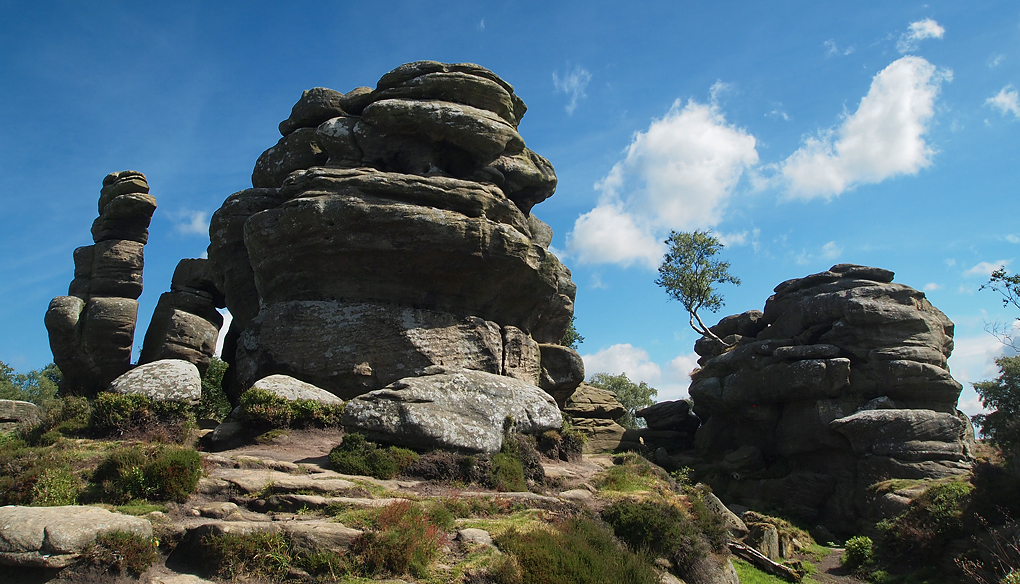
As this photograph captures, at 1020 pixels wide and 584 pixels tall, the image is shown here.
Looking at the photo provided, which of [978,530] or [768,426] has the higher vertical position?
[768,426]

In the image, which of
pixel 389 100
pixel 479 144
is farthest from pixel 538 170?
pixel 389 100

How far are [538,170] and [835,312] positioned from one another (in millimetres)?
19450

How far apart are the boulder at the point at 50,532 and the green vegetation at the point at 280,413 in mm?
6588

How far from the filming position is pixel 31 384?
6700cm

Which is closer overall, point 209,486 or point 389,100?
point 209,486

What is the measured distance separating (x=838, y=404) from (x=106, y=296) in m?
35.4

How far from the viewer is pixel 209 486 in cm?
1019

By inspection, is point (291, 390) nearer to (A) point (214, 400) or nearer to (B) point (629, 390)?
(A) point (214, 400)

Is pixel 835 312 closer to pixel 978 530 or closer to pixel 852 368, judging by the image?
pixel 852 368

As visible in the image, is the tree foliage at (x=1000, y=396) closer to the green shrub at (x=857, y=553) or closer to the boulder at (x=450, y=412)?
the green shrub at (x=857, y=553)

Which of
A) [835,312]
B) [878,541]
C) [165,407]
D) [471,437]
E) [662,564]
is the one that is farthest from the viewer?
[835,312]

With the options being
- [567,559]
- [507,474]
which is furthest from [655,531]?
[567,559]

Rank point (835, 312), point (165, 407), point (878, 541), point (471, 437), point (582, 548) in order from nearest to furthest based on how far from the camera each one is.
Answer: point (582, 548) → point (471, 437) → point (165, 407) → point (878, 541) → point (835, 312)

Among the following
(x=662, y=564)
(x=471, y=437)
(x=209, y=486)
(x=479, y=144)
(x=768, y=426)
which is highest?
(x=479, y=144)
